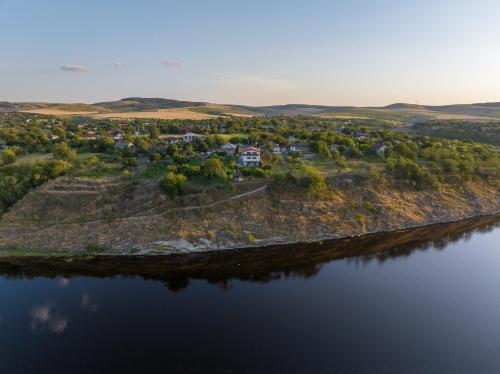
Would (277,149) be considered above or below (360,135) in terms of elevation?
below

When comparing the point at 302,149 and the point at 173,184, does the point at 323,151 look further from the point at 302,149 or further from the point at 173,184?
the point at 173,184

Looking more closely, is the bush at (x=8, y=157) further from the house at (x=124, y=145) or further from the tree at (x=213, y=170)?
the tree at (x=213, y=170)

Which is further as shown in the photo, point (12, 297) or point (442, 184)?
point (442, 184)

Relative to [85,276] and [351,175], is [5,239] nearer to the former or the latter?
[85,276]

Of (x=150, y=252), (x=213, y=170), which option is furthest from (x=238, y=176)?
(x=150, y=252)

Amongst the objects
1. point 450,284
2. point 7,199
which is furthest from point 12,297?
point 450,284

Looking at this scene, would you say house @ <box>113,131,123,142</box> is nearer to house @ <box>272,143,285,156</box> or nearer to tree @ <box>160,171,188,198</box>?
tree @ <box>160,171,188,198</box>

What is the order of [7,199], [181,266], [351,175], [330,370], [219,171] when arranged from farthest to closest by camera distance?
[351,175] → [219,171] → [7,199] → [181,266] → [330,370]
